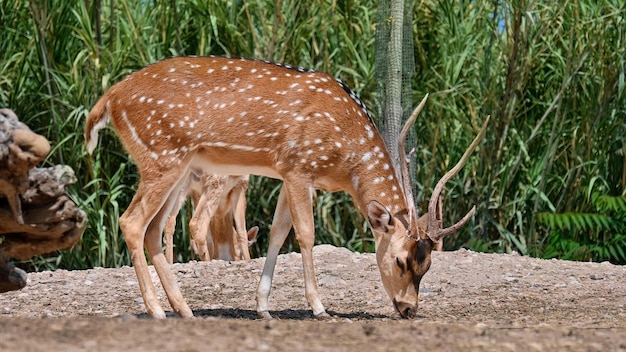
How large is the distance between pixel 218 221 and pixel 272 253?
2931mm

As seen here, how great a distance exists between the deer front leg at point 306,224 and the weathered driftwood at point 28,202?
1454mm

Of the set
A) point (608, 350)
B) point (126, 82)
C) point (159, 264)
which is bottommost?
point (159, 264)

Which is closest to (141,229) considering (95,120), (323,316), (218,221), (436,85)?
(95,120)

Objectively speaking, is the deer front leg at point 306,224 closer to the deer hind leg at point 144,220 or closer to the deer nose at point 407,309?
the deer nose at point 407,309

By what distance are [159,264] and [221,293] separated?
1162 mm

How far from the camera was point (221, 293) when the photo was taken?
7488 mm

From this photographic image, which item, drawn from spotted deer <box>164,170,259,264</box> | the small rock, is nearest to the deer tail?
spotted deer <box>164,170,259,264</box>

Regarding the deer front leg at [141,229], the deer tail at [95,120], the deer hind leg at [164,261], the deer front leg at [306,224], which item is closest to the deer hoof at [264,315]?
the deer front leg at [306,224]

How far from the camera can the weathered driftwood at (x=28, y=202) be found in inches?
188

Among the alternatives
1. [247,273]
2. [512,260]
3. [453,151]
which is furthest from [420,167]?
[247,273]

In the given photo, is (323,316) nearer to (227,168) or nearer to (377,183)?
(377,183)

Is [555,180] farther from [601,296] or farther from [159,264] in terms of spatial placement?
[159,264]

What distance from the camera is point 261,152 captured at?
645cm

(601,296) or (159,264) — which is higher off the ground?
(159,264)
